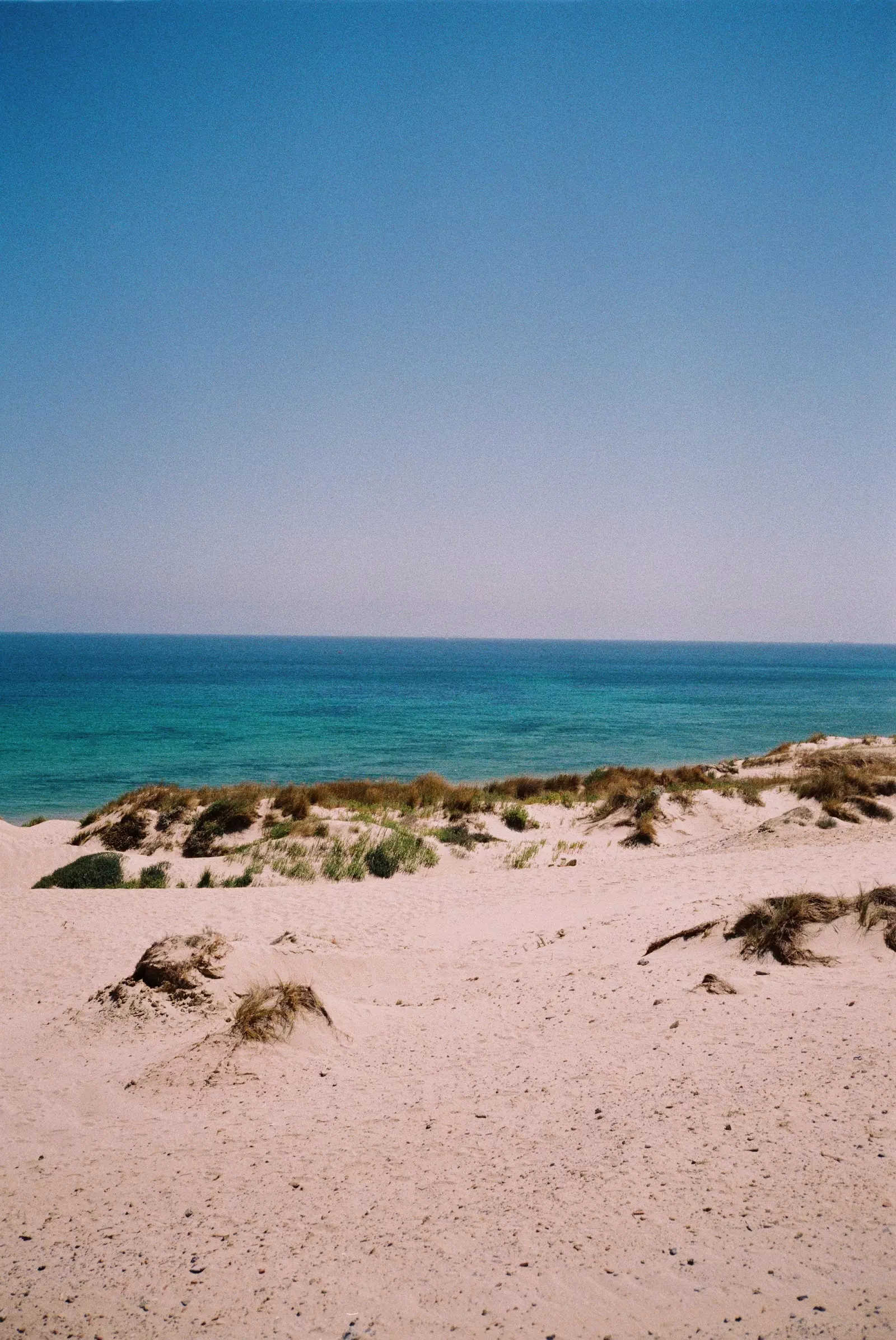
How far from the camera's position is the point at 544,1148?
458cm

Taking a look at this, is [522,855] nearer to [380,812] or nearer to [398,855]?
[398,855]

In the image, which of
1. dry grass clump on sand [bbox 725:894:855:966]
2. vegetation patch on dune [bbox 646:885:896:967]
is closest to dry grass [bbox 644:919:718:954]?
vegetation patch on dune [bbox 646:885:896:967]

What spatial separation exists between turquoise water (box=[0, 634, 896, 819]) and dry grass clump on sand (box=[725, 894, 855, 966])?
22.8 metres

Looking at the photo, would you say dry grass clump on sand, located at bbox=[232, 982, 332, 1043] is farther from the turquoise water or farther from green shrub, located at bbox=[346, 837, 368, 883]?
the turquoise water

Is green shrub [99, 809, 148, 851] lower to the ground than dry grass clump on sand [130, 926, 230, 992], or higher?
lower

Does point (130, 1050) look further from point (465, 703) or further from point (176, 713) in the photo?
point (465, 703)

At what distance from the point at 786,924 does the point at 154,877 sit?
11.1 meters

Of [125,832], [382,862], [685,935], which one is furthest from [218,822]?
[685,935]

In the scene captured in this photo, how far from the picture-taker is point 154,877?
13.7 meters

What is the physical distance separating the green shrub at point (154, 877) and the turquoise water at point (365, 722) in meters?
12.3

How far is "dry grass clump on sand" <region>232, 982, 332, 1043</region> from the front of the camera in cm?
625

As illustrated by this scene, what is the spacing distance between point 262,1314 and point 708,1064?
11.1 feet

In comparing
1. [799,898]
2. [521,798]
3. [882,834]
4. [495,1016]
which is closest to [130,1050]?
[495,1016]

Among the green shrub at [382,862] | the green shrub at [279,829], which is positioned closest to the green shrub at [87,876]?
the green shrub at [279,829]
